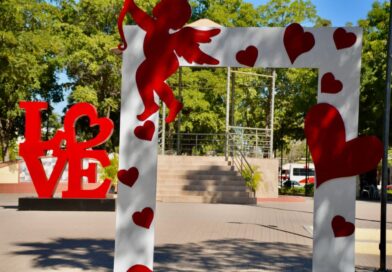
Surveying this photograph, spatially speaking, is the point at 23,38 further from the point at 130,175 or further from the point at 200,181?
the point at 130,175

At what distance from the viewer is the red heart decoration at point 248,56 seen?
6926 millimetres

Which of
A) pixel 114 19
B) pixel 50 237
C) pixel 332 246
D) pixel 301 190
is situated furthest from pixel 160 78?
pixel 301 190

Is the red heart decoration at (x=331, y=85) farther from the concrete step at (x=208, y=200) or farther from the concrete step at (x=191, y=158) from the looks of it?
the concrete step at (x=191, y=158)

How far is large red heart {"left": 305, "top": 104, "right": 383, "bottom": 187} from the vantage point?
6758 millimetres

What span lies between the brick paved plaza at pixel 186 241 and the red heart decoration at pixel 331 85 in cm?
363

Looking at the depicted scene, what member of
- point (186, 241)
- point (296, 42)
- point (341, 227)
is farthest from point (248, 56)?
point (186, 241)

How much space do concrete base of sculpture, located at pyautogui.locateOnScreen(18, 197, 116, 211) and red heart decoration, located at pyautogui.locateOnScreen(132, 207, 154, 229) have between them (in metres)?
12.3

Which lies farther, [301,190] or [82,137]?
[82,137]

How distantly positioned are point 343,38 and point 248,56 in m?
1.01

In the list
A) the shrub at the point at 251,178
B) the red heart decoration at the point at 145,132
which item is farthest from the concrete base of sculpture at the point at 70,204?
the red heart decoration at the point at 145,132

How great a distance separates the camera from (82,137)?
1730 inches

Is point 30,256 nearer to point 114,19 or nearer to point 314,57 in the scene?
point 314,57

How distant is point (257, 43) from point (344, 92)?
1047 millimetres

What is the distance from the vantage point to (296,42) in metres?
6.89
